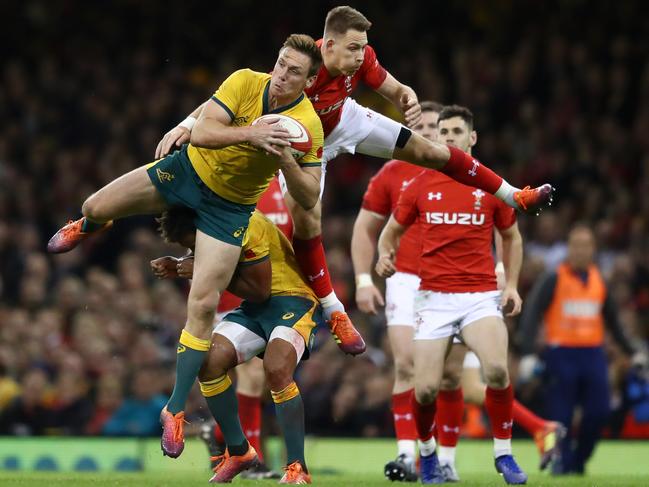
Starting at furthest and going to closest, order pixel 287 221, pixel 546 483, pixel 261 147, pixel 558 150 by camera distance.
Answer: pixel 558 150 < pixel 287 221 < pixel 546 483 < pixel 261 147

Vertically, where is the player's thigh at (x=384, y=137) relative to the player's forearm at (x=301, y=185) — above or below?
above

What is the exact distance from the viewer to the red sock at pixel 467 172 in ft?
29.7

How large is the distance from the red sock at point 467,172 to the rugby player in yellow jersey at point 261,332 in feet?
3.88

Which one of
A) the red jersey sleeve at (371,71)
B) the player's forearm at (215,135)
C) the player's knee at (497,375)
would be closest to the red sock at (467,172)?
the red jersey sleeve at (371,71)

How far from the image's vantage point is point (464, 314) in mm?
9219

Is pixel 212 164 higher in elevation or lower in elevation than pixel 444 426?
higher

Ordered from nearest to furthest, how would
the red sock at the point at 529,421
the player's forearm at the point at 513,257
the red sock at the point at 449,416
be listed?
the player's forearm at the point at 513,257
the red sock at the point at 449,416
the red sock at the point at 529,421

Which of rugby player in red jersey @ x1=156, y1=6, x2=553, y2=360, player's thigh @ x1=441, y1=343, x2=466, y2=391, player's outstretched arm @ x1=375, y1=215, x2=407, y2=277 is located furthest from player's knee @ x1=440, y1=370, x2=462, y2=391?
rugby player in red jersey @ x1=156, y1=6, x2=553, y2=360

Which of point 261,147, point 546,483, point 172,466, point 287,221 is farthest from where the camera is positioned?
point 172,466

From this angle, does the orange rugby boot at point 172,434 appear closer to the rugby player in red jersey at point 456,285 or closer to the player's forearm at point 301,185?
the player's forearm at point 301,185

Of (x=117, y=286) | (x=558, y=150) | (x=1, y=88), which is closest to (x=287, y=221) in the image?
(x=117, y=286)

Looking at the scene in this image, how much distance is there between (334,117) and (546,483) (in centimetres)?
276

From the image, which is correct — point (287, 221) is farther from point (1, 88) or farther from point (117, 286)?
point (1, 88)

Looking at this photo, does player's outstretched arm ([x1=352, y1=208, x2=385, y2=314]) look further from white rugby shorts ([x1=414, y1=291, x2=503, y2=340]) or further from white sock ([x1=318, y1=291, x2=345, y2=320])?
white sock ([x1=318, y1=291, x2=345, y2=320])
